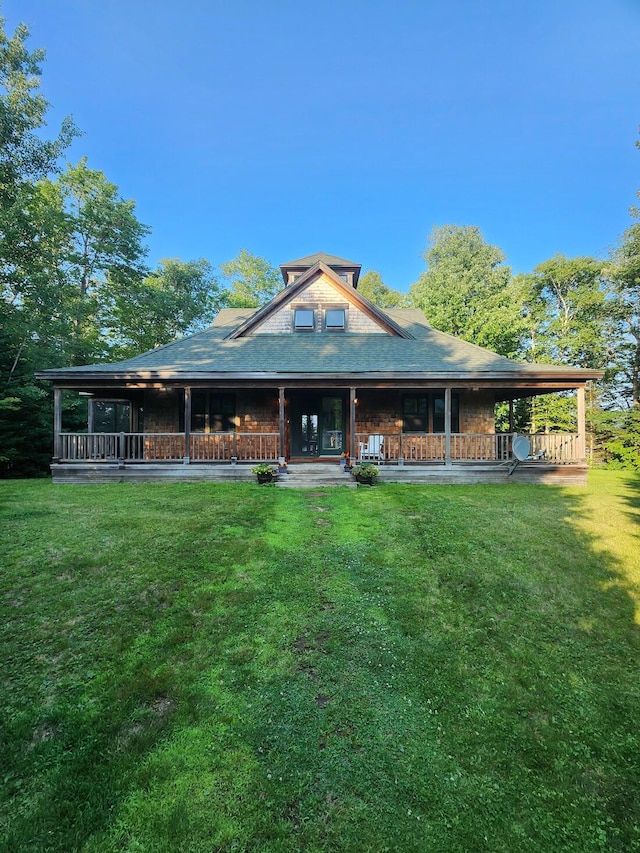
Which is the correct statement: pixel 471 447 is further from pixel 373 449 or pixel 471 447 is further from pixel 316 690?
pixel 316 690

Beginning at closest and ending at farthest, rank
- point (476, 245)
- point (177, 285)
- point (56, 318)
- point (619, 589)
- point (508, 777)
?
1. point (508, 777)
2. point (619, 589)
3. point (56, 318)
4. point (476, 245)
5. point (177, 285)

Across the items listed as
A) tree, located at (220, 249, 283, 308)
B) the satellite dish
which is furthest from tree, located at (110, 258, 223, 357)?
the satellite dish

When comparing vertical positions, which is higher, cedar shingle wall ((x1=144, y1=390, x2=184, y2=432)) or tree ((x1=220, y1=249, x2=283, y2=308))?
tree ((x1=220, y1=249, x2=283, y2=308))

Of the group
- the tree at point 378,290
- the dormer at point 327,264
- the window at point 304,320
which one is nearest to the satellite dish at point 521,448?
the window at point 304,320

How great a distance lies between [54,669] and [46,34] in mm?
25391

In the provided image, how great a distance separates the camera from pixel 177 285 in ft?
111

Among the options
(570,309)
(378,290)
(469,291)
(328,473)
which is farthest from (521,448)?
(378,290)

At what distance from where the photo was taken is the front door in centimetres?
1436

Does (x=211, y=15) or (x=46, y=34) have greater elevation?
(x=46, y=34)

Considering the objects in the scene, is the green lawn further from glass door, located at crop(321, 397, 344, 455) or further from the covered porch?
glass door, located at crop(321, 397, 344, 455)

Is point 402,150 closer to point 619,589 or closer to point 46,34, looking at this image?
point 46,34

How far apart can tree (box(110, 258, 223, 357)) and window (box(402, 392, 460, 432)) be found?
21185mm

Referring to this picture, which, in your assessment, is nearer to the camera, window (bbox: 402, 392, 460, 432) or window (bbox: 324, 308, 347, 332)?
window (bbox: 402, 392, 460, 432)

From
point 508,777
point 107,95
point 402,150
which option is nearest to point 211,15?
point 107,95
